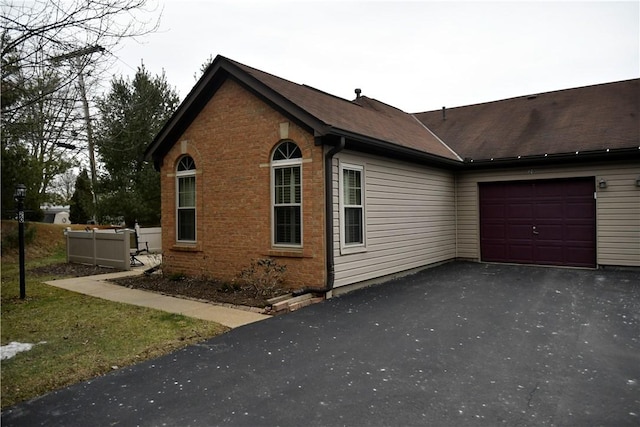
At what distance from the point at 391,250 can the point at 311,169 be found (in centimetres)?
305

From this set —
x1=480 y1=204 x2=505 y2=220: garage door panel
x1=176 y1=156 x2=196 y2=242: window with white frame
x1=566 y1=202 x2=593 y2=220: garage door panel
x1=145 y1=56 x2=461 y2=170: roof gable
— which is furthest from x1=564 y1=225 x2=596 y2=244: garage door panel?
x1=176 y1=156 x2=196 y2=242: window with white frame

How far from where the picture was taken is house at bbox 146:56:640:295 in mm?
8156

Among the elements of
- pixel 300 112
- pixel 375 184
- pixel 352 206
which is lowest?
pixel 352 206

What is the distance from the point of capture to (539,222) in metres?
11.7

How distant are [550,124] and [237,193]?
974 centimetres

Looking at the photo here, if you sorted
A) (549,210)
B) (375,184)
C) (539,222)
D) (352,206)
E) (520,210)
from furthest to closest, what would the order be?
(520,210), (539,222), (549,210), (375,184), (352,206)

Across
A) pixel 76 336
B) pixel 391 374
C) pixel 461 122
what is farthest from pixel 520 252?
pixel 76 336

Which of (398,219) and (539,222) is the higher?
(398,219)

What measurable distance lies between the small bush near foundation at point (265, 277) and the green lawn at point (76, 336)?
1.93 meters

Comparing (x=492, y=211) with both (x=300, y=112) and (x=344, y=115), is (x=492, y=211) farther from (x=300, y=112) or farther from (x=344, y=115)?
(x=300, y=112)

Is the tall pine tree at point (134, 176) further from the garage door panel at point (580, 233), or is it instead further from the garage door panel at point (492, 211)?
the garage door panel at point (580, 233)

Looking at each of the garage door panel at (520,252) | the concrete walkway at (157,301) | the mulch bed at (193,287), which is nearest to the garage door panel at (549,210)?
the garage door panel at (520,252)

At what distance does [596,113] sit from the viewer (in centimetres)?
1242

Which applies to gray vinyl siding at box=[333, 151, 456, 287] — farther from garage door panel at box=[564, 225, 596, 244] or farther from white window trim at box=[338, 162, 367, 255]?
garage door panel at box=[564, 225, 596, 244]
